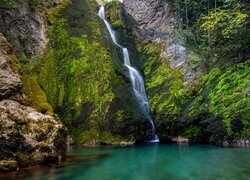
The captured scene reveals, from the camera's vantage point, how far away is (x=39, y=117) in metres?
12.9

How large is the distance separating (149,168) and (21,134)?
216 inches

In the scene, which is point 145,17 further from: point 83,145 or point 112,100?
point 83,145

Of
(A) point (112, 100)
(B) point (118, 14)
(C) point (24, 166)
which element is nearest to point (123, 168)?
(C) point (24, 166)

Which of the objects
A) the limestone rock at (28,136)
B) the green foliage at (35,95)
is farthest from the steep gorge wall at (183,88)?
the limestone rock at (28,136)

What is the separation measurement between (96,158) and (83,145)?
6.22 m

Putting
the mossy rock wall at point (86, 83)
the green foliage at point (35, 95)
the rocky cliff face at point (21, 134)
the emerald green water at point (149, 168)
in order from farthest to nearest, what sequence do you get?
1. the mossy rock wall at point (86, 83)
2. the green foliage at point (35, 95)
3. the rocky cliff face at point (21, 134)
4. the emerald green water at point (149, 168)

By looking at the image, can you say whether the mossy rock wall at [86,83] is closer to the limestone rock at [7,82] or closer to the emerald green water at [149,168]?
the emerald green water at [149,168]

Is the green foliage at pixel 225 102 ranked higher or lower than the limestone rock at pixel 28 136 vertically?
higher

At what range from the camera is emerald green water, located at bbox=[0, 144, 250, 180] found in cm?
1006

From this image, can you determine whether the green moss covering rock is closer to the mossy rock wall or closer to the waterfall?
the mossy rock wall

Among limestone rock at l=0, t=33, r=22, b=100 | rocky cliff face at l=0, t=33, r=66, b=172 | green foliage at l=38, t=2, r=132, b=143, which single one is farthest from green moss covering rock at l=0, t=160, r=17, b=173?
green foliage at l=38, t=2, r=132, b=143

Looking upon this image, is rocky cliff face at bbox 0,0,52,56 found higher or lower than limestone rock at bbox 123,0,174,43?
lower

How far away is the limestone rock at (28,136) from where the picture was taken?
36.1 feet

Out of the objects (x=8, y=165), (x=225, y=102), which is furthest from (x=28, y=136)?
(x=225, y=102)
